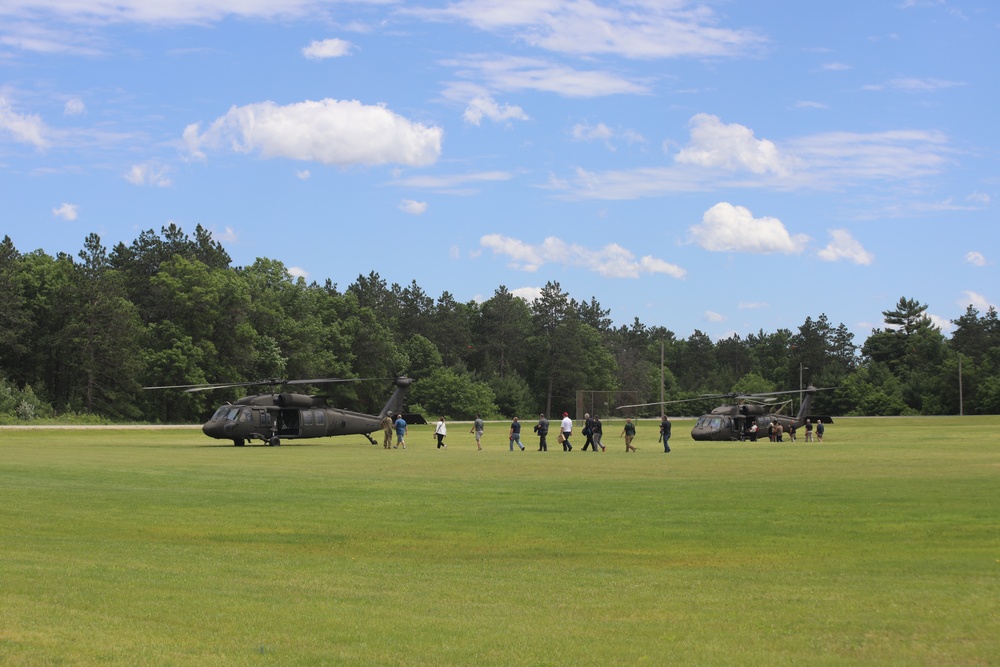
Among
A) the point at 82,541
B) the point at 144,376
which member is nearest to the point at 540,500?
the point at 82,541

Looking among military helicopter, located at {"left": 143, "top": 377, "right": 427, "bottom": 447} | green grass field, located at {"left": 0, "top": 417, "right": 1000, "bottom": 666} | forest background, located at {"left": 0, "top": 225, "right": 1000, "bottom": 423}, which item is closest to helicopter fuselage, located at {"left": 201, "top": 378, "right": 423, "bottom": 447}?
military helicopter, located at {"left": 143, "top": 377, "right": 427, "bottom": 447}

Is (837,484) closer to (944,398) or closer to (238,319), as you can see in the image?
(238,319)

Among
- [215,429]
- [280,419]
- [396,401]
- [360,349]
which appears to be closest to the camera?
[215,429]

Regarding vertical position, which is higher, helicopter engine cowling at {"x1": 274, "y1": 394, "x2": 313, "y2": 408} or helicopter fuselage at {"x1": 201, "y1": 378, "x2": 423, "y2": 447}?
helicopter engine cowling at {"x1": 274, "y1": 394, "x2": 313, "y2": 408}

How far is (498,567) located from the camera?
1480cm

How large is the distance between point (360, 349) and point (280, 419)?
75383 mm

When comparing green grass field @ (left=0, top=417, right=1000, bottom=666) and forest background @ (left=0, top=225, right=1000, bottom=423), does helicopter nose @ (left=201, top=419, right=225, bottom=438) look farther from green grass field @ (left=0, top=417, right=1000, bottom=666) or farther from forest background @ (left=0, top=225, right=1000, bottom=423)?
forest background @ (left=0, top=225, right=1000, bottom=423)

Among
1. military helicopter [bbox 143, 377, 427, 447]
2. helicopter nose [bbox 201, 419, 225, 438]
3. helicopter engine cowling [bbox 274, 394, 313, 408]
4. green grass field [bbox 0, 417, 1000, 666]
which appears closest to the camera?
green grass field [bbox 0, 417, 1000, 666]

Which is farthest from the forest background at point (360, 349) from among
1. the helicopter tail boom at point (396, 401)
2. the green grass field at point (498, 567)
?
the green grass field at point (498, 567)

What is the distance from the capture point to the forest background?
300 ft

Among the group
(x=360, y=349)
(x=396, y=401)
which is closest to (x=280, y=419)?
(x=396, y=401)

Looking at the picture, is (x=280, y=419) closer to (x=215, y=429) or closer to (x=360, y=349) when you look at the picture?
(x=215, y=429)

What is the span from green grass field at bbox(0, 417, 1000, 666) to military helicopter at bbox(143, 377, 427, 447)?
54.6 feet

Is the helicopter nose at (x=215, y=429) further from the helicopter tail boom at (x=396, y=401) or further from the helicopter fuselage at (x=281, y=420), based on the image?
the helicopter tail boom at (x=396, y=401)
